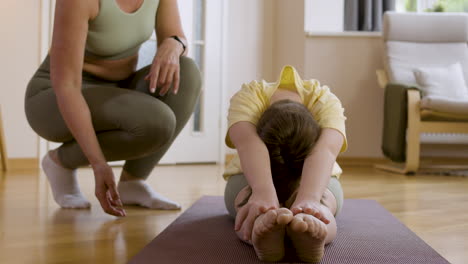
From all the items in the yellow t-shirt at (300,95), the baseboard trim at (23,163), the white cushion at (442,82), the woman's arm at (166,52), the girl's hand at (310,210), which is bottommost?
the baseboard trim at (23,163)

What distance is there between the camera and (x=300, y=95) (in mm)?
1552

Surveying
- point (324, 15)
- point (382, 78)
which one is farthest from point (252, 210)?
point (324, 15)

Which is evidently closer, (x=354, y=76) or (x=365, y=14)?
(x=354, y=76)

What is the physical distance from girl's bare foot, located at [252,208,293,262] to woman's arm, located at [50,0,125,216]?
49 centimetres

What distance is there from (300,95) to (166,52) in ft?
1.25

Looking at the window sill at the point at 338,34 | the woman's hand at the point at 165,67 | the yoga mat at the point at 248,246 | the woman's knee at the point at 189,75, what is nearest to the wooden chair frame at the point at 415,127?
the window sill at the point at 338,34

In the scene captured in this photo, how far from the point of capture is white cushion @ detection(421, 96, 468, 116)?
3.35m

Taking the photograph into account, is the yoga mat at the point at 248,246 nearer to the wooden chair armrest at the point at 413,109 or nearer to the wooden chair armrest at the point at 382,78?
the wooden chair armrest at the point at 413,109

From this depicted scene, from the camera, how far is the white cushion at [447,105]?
11.0 ft

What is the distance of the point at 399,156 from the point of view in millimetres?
3680

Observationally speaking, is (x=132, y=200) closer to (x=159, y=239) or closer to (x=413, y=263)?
(x=159, y=239)

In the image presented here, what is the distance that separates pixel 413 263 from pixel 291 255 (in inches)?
9.3

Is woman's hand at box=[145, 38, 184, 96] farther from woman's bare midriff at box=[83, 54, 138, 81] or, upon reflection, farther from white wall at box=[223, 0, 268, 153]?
white wall at box=[223, 0, 268, 153]

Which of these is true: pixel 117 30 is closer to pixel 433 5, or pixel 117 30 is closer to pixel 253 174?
pixel 253 174
